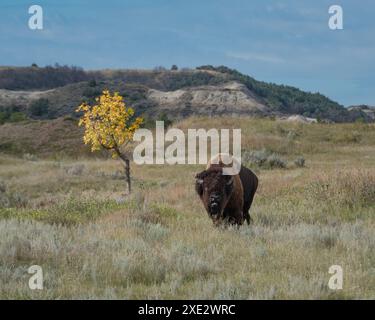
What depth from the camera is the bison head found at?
378 inches

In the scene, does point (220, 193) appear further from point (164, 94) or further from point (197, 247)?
point (164, 94)

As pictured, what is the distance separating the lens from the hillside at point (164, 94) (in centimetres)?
9143

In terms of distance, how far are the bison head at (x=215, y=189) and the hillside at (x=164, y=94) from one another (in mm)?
54079

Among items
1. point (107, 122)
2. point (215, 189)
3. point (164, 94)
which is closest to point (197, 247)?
point (215, 189)

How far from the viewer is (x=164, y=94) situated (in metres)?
104

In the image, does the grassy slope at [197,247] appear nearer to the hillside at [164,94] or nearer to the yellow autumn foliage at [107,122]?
the yellow autumn foliage at [107,122]

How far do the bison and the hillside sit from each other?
53.7 metres

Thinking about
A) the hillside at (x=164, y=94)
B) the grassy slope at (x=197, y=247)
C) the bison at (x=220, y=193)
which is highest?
the hillside at (x=164, y=94)

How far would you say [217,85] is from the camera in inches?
4850

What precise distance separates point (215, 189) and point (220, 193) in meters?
0.12

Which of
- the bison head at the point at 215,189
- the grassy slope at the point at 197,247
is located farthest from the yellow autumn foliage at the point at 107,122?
the bison head at the point at 215,189

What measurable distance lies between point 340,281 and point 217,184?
3544 millimetres
